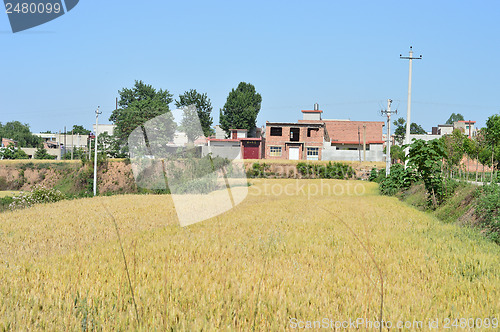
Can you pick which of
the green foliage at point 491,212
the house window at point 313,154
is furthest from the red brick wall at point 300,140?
the green foliage at point 491,212

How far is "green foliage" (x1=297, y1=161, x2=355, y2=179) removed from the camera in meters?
52.1

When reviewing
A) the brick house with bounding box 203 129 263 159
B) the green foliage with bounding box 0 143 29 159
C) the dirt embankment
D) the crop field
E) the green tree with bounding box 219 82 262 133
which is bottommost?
the dirt embankment

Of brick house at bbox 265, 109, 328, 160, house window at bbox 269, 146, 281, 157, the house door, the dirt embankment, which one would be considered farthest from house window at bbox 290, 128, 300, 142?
the dirt embankment

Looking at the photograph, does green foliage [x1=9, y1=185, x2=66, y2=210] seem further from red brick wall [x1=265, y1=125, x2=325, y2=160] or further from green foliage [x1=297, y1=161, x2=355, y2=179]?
red brick wall [x1=265, y1=125, x2=325, y2=160]

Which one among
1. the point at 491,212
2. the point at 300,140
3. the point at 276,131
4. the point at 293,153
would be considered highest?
the point at 276,131

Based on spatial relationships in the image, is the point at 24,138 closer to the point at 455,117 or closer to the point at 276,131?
the point at 276,131

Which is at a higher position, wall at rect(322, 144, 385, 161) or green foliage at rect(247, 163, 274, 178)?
wall at rect(322, 144, 385, 161)

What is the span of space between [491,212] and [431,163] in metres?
6.10

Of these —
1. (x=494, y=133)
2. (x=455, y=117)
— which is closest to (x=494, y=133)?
(x=494, y=133)

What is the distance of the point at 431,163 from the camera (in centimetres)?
1705

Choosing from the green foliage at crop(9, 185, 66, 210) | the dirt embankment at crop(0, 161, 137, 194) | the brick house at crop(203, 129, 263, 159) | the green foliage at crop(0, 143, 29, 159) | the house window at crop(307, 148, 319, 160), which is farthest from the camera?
the green foliage at crop(0, 143, 29, 159)

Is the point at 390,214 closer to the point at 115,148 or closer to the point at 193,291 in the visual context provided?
the point at 193,291

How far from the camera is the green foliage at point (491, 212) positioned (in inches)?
400

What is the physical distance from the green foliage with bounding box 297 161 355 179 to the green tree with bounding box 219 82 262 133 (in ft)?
95.1
